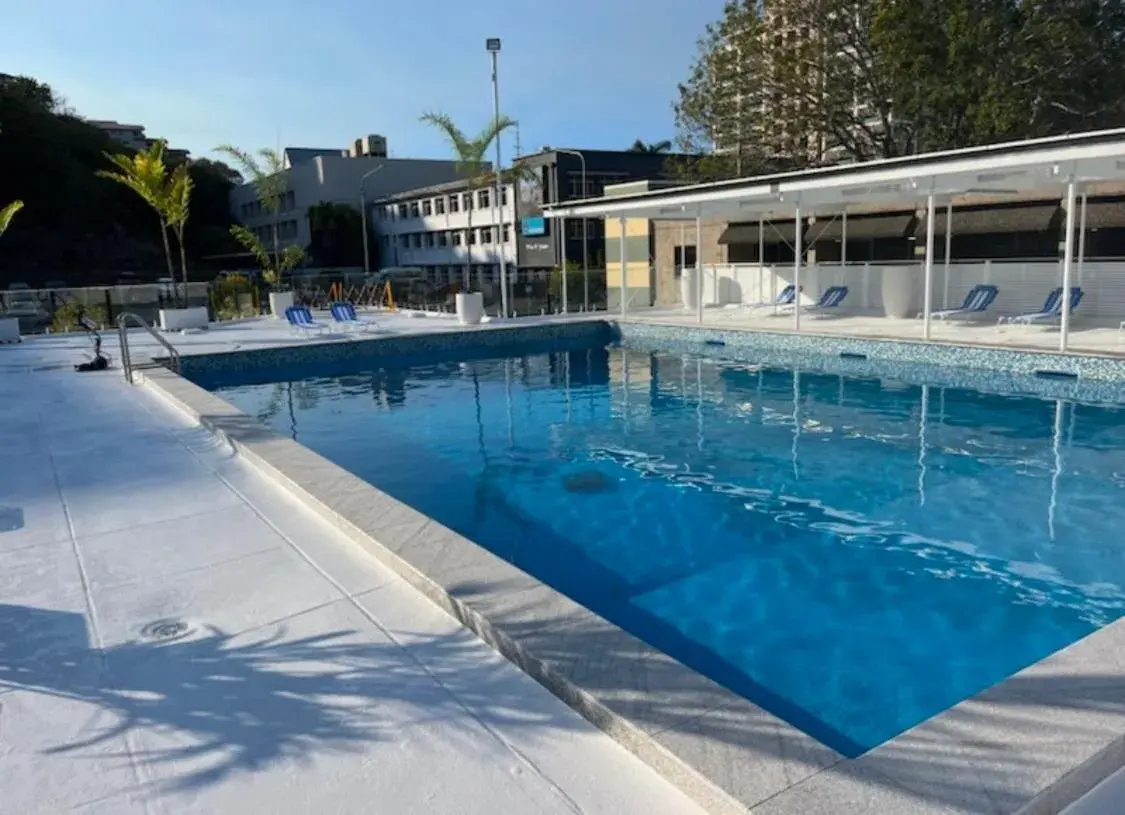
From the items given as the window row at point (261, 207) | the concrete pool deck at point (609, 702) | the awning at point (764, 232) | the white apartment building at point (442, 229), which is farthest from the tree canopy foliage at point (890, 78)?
the window row at point (261, 207)

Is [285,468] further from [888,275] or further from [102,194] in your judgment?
[102,194]

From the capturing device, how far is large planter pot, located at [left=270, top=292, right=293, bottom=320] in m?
22.6

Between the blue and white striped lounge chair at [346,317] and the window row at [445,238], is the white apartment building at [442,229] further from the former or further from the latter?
the blue and white striped lounge chair at [346,317]

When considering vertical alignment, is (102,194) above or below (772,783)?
above

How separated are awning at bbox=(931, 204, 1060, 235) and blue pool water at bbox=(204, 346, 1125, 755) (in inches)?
264

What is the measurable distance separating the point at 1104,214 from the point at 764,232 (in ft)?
25.4

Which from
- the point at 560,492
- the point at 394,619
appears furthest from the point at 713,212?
the point at 394,619

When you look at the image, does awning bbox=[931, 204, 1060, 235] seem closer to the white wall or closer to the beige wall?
the white wall

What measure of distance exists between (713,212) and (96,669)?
56.7 feet

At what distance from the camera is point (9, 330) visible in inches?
717

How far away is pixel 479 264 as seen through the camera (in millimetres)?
47812

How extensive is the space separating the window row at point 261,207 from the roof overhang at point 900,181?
145 ft

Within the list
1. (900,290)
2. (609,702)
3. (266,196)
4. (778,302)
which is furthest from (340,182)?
(609,702)

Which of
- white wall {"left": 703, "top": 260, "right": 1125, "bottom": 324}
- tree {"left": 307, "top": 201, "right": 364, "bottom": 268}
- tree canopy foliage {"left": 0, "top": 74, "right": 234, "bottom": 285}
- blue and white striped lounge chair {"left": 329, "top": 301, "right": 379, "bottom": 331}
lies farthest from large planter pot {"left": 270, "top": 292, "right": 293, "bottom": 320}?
tree canopy foliage {"left": 0, "top": 74, "right": 234, "bottom": 285}
